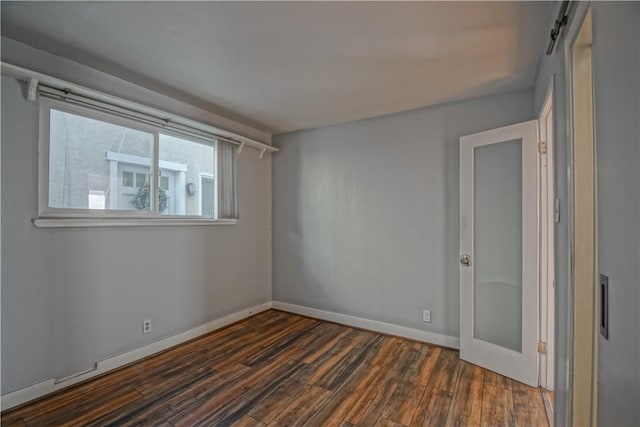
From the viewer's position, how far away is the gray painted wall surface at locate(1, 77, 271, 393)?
1977 millimetres

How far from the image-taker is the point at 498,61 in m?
2.21

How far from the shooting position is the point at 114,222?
97.7 inches

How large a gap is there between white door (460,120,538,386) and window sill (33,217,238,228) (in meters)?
2.69

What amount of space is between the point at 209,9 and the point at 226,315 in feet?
10.0

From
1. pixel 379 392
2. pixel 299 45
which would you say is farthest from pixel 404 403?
pixel 299 45

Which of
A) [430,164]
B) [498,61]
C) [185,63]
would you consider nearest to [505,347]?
[430,164]

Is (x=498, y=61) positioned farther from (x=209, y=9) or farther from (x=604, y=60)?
(x=209, y=9)

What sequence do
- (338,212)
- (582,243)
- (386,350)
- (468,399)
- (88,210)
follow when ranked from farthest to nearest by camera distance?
(338,212) < (386,350) < (88,210) < (468,399) < (582,243)

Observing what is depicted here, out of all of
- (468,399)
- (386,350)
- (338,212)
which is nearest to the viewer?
(468,399)

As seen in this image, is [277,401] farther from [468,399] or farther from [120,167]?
[120,167]

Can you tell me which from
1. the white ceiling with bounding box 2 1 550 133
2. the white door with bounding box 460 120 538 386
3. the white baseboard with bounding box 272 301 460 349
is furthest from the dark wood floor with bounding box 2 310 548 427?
the white ceiling with bounding box 2 1 550 133

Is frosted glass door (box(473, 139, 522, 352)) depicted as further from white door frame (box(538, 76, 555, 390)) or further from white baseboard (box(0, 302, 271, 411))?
white baseboard (box(0, 302, 271, 411))

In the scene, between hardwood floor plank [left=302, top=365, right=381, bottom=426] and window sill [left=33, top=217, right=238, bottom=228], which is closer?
hardwood floor plank [left=302, top=365, right=381, bottom=426]

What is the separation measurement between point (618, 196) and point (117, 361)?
Answer: 3.31 m
